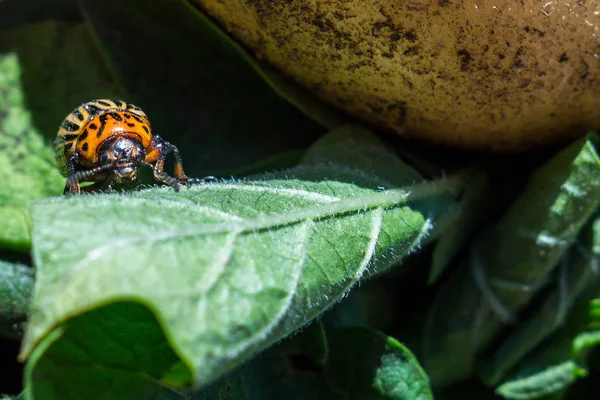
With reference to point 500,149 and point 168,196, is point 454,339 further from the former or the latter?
point 168,196

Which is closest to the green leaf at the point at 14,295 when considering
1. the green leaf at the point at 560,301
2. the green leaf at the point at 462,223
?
the green leaf at the point at 462,223

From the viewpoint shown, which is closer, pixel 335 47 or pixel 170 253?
pixel 170 253

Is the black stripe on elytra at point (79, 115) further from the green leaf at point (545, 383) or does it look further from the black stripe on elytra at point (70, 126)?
the green leaf at point (545, 383)

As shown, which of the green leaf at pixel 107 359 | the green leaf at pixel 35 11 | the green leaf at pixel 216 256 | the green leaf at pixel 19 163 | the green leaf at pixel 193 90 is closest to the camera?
the green leaf at pixel 216 256

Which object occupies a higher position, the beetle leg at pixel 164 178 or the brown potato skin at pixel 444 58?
the brown potato skin at pixel 444 58

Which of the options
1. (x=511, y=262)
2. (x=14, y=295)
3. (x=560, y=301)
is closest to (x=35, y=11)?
(x=14, y=295)

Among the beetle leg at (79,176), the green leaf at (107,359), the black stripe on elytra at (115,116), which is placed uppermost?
the black stripe on elytra at (115,116)

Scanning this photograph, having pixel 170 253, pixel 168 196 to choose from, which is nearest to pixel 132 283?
pixel 170 253
